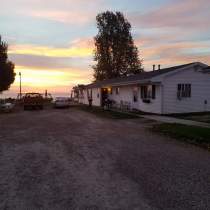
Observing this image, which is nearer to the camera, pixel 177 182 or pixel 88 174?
pixel 177 182

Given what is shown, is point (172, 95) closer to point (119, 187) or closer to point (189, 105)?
point (189, 105)

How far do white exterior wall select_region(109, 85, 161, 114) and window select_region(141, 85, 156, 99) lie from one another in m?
0.50

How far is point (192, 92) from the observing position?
30922 mm

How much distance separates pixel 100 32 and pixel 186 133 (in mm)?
55059

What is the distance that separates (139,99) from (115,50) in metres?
33.9

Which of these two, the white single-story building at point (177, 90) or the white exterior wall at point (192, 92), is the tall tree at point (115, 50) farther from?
the white exterior wall at point (192, 92)

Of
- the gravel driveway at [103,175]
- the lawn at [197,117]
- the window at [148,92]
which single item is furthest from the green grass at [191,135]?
the window at [148,92]

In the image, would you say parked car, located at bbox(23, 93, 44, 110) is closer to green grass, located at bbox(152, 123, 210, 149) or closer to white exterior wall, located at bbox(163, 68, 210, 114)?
white exterior wall, located at bbox(163, 68, 210, 114)

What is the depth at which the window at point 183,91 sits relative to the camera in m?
30.4

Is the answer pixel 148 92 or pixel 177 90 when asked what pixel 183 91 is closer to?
pixel 177 90

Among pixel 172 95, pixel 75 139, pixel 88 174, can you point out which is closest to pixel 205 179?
pixel 88 174

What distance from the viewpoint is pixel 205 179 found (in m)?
8.24

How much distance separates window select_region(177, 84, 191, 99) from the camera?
3044 centimetres

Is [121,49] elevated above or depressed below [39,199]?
above
